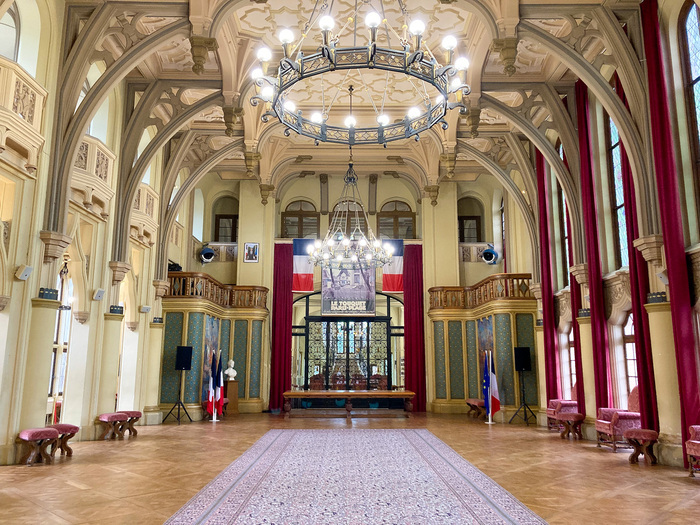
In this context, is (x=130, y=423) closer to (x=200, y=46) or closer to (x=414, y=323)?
(x=200, y=46)

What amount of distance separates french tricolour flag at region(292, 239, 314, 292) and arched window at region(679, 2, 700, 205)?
11.2 metres

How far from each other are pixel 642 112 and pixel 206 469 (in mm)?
7700

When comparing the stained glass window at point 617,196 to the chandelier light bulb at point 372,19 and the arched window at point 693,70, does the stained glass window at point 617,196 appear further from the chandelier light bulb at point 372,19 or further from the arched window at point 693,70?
the chandelier light bulb at point 372,19

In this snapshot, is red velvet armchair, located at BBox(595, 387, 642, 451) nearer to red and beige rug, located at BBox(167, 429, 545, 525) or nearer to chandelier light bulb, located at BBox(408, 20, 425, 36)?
red and beige rug, located at BBox(167, 429, 545, 525)

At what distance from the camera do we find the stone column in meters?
7.71

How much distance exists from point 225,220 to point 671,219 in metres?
13.9

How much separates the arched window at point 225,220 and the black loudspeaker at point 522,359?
9543 millimetres

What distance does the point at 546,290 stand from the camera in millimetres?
12641

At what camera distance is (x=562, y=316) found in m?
12.1

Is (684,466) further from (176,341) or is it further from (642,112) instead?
(176,341)

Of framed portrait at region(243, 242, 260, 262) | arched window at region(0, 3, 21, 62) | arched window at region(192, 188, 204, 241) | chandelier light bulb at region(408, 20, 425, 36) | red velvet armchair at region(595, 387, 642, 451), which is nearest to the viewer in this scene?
chandelier light bulb at region(408, 20, 425, 36)

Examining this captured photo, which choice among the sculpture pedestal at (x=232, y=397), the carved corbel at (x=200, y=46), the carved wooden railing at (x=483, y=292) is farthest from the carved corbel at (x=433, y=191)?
the carved corbel at (x=200, y=46)

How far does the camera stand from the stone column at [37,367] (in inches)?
304

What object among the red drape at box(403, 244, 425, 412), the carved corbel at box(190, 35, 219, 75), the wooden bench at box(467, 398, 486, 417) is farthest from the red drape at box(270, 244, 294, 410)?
the carved corbel at box(190, 35, 219, 75)
